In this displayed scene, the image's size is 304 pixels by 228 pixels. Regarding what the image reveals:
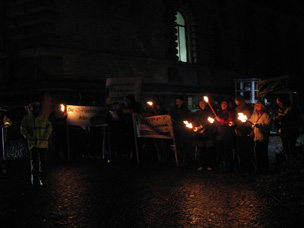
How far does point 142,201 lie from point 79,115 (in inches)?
247

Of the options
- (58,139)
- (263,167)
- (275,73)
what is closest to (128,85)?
(58,139)

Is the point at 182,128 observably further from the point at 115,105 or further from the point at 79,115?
the point at 79,115

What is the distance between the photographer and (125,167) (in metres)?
9.74

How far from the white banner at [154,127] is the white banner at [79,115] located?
2.02 metres

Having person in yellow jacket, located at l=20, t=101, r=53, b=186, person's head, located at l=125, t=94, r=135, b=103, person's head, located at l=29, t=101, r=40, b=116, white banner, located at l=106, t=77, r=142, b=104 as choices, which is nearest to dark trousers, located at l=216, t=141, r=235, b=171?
person's head, located at l=125, t=94, r=135, b=103

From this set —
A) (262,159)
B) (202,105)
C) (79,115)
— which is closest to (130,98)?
(79,115)

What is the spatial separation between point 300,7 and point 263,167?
917 inches

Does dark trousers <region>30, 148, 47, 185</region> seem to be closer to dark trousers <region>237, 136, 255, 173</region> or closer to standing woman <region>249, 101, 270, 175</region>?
dark trousers <region>237, 136, 255, 173</region>

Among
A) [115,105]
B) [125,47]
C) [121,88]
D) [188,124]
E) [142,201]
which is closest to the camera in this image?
[142,201]

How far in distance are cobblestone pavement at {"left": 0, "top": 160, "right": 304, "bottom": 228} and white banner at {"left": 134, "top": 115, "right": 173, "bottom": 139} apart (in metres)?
1.27

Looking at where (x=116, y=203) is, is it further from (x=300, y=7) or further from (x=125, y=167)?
(x=300, y=7)

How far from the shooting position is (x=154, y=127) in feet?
33.4

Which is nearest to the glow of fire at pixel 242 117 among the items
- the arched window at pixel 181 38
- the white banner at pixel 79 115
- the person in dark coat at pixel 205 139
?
the person in dark coat at pixel 205 139

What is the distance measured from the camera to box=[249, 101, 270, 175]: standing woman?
8.03 meters
